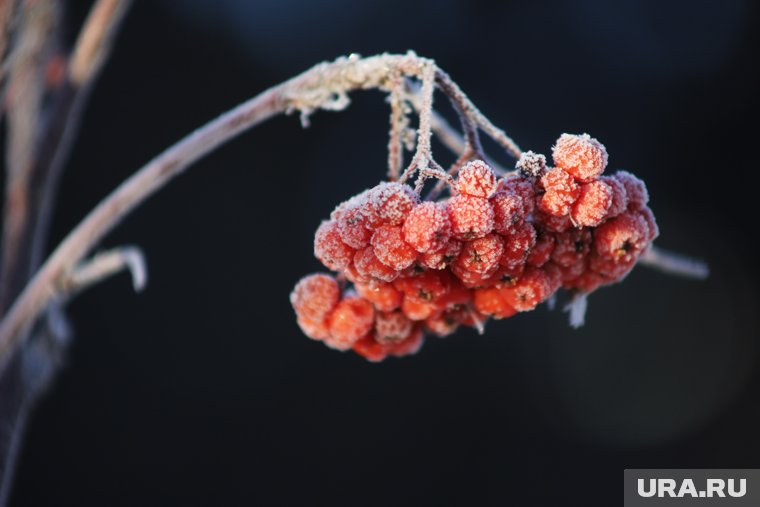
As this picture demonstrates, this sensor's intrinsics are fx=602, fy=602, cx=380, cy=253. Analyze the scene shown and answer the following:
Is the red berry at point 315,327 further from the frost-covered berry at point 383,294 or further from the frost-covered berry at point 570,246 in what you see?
the frost-covered berry at point 570,246

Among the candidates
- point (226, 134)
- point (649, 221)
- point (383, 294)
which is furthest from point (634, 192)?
point (226, 134)

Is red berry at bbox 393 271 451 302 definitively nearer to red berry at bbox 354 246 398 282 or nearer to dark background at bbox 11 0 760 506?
red berry at bbox 354 246 398 282

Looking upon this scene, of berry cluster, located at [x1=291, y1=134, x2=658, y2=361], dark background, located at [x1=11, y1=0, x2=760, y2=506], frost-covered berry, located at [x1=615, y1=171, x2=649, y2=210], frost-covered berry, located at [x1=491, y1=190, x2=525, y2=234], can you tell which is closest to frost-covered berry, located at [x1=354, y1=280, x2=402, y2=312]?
berry cluster, located at [x1=291, y1=134, x2=658, y2=361]

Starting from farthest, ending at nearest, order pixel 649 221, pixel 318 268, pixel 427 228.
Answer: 1. pixel 318 268
2. pixel 649 221
3. pixel 427 228

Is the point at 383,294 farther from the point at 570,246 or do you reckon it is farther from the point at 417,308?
the point at 570,246

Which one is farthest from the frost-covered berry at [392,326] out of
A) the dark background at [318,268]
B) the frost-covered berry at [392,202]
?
the dark background at [318,268]
